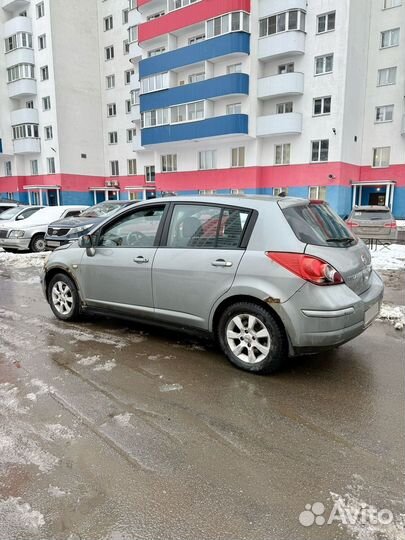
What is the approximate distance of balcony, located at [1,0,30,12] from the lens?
120 feet

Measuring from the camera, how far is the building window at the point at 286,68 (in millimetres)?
25906

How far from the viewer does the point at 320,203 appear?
4328 mm

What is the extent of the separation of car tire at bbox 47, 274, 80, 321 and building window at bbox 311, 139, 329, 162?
2314 cm

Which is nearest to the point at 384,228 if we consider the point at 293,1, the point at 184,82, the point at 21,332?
the point at 21,332

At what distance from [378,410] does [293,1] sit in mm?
27524

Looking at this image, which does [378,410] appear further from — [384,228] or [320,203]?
[384,228]

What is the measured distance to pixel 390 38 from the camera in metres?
26.5

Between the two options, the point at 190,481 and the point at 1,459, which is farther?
the point at 1,459

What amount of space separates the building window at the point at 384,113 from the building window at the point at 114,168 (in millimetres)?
22792

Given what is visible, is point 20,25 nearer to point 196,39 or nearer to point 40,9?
point 40,9

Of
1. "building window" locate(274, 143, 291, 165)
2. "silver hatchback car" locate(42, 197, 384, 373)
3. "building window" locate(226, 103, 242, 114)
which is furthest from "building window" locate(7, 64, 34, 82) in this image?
"silver hatchback car" locate(42, 197, 384, 373)

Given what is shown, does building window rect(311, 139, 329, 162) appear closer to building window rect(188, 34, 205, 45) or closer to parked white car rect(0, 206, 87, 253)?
building window rect(188, 34, 205, 45)

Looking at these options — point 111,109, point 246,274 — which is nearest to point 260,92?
point 111,109

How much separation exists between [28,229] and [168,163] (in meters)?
19.7
